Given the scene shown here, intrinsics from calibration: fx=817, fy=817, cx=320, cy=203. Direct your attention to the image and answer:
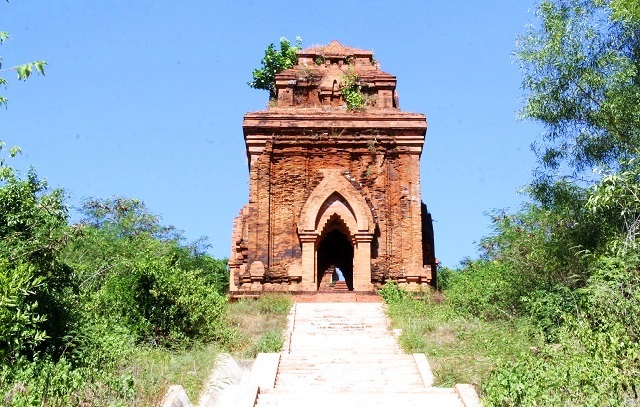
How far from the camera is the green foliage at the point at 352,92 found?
18500mm

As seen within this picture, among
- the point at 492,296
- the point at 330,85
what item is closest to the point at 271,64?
the point at 330,85

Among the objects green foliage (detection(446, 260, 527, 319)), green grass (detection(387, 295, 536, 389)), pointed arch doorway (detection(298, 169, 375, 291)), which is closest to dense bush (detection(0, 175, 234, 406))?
green grass (detection(387, 295, 536, 389))

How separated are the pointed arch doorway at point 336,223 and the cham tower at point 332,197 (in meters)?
0.02

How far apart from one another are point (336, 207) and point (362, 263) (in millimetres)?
1352

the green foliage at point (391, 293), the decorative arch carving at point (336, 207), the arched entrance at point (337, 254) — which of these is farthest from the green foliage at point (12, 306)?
the arched entrance at point (337, 254)

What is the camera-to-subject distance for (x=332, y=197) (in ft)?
56.6

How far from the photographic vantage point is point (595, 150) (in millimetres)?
11836

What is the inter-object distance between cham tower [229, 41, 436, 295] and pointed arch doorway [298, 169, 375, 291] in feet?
0.07

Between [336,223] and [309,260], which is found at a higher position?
[336,223]

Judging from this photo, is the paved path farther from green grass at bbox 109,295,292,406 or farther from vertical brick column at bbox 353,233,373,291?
vertical brick column at bbox 353,233,373,291

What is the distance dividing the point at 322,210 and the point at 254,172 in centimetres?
167

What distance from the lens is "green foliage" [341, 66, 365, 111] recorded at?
60.7ft

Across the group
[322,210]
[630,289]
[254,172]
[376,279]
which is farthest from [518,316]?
[254,172]

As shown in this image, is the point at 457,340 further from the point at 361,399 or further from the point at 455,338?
the point at 361,399
